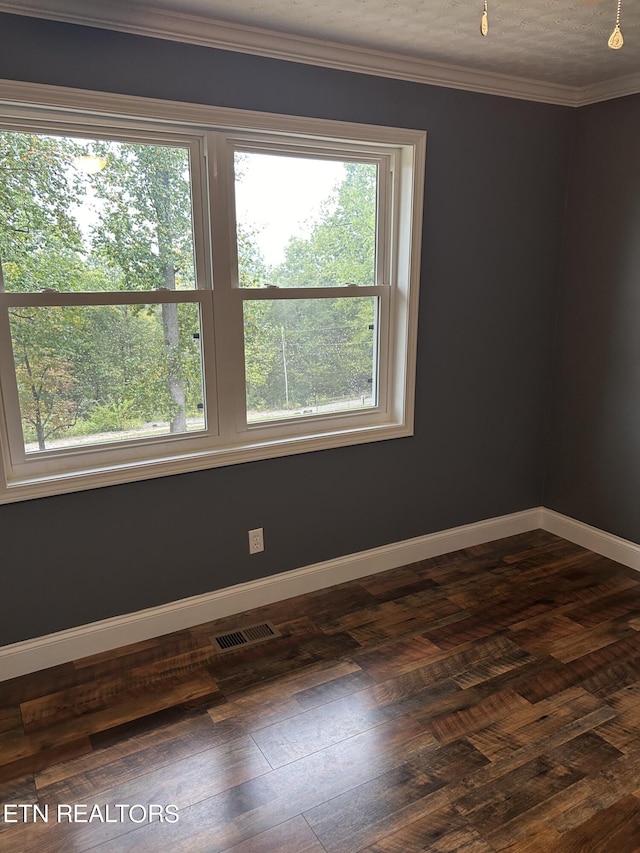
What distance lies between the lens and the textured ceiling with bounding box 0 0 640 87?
2059mm

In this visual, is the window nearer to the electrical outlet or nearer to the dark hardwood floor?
the electrical outlet

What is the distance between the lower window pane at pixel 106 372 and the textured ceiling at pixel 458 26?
1032 millimetres

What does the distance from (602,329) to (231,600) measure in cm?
239

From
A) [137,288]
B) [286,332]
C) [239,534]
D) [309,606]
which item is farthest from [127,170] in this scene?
[309,606]

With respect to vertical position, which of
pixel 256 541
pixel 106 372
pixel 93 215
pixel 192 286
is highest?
pixel 93 215

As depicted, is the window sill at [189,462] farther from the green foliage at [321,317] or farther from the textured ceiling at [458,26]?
the textured ceiling at [458,26]

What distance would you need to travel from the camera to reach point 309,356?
9.33 feet

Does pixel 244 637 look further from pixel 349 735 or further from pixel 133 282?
pixel 133 282

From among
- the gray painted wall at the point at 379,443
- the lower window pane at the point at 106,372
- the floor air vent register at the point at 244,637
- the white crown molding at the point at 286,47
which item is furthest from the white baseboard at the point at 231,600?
the white crown molding at the point at 286,47

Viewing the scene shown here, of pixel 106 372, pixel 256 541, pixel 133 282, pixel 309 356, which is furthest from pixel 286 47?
pixel 256 541

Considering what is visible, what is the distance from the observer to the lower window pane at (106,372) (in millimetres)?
2281

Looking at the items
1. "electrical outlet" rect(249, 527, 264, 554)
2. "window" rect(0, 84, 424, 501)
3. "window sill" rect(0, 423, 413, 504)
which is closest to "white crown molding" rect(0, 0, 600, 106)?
"window" rect(0, 84, 424, 501)

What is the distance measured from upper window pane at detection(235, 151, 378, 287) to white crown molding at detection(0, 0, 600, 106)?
0.39 meters

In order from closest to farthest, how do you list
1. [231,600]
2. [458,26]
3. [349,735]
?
[349,735] < [458,26] < [231,600]
